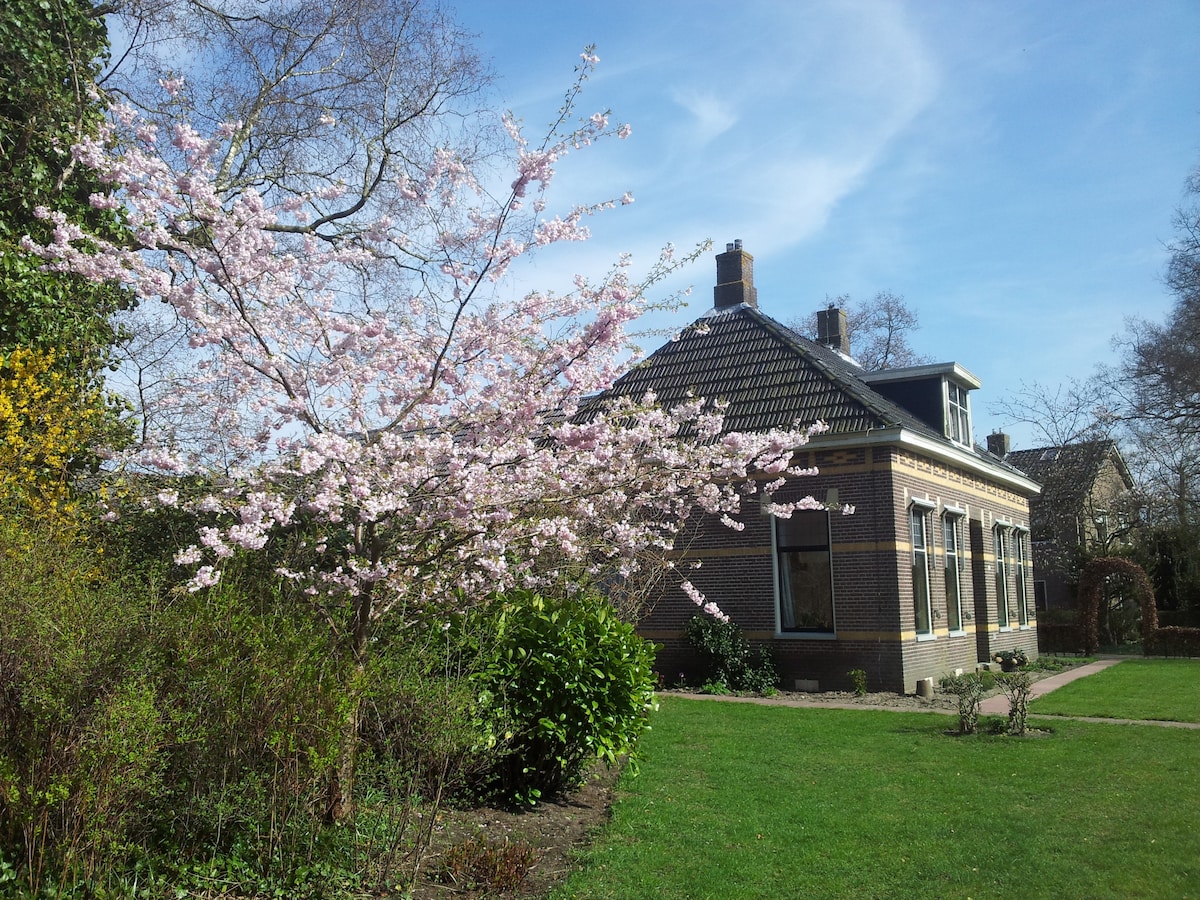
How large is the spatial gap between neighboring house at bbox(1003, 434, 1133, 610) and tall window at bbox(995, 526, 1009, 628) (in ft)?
34.6

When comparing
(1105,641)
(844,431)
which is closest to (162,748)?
(844,431)

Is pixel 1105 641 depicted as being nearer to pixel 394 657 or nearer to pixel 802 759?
pixel 802 759

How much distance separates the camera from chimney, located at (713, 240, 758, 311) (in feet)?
65.9

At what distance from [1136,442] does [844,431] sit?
24.7 meters

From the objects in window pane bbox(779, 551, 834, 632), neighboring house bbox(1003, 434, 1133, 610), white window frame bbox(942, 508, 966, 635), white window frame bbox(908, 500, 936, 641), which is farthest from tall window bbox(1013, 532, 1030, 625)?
window pane bbox(779, 551, 834, 632)

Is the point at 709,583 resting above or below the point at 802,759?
above

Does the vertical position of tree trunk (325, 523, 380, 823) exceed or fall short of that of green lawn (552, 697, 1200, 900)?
it exceeds it

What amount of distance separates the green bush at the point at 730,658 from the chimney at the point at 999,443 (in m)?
20.6

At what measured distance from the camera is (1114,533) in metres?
32.6

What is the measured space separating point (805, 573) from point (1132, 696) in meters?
5.32

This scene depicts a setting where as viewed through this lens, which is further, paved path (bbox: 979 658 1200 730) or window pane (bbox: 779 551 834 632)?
window pane (bbox: 779 551 834 632)

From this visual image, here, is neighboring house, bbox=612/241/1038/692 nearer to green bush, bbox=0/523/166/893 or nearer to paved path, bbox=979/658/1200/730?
paved path, bbox=979/658/1200/730

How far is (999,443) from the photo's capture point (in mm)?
32969

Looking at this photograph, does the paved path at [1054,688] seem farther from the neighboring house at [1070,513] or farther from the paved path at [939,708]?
the neighboring house at [1070,513]
